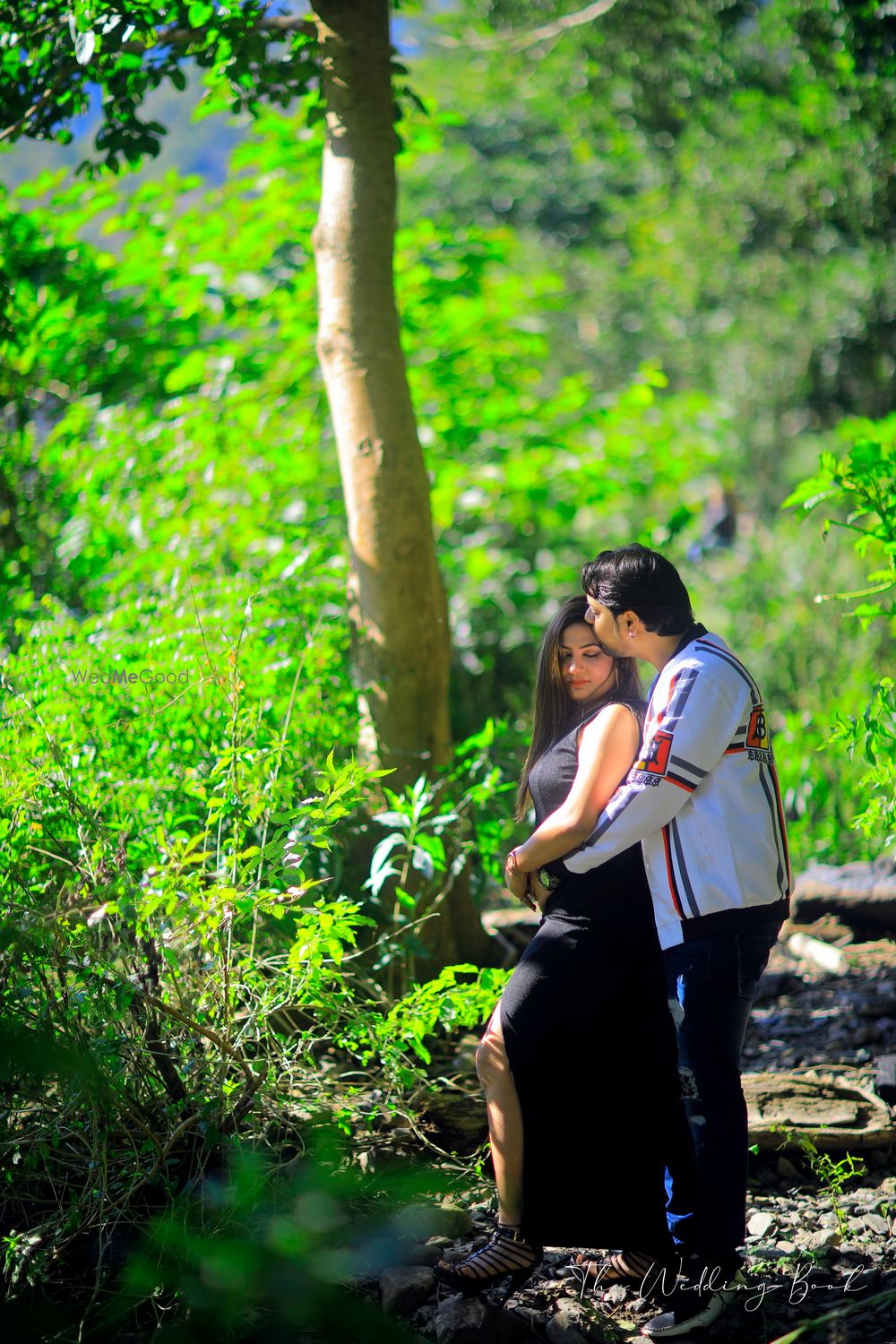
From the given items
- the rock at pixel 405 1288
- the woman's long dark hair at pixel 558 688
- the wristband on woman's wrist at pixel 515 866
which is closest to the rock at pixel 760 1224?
the rock at pixel 405 1288

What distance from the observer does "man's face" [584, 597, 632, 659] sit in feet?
9.00

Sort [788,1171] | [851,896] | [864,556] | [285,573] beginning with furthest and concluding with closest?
[851,896], [285,573], [788,1171], [864,556]

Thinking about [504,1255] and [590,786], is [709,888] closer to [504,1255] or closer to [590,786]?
[590,786]

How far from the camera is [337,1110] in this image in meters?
2.94

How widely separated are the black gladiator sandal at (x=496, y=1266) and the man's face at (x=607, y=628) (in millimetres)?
1425

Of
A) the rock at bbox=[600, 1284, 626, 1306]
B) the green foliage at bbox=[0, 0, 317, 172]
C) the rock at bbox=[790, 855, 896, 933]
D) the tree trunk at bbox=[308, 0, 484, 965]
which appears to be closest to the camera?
the rock at bbox=[600, 1284, 626, 1306]

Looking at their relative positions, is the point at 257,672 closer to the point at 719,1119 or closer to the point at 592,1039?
the point at 592,1039

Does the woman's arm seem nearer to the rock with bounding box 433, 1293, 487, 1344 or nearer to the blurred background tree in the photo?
the blurred background tree

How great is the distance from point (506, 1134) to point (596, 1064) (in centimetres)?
27

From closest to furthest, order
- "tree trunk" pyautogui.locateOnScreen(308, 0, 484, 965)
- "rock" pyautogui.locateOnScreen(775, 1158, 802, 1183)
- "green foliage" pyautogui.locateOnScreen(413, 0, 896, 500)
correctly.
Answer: "rock" pyautogui.locateOnScreen(775, 1158, 802, 1183)
"tree trunk" pyautogui.locateOnScreen(308, 0, 484, 965)
"green foliage" pyautogui.locateOnScreen(413, 0, 896, 500)

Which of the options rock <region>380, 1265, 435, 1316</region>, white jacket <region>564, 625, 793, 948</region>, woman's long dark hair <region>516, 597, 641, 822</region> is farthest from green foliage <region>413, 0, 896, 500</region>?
rock <region>380, 1265, 435, 1316</region>

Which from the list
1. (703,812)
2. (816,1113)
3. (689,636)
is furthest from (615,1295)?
(689,636)

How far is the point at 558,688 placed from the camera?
296 centimetres

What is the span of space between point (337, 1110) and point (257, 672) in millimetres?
1284
